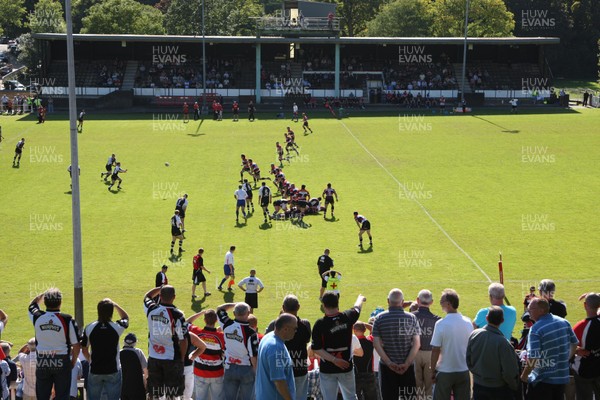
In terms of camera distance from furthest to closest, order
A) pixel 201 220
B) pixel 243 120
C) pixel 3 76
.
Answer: pixel 3 76
pixel 243 120
pixel 201 220

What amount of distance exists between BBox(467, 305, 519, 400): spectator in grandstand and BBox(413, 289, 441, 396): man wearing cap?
1.18 m

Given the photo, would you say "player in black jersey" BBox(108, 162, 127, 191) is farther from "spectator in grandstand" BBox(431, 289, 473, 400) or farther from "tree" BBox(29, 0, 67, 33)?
"tree" BBox(29, 0, 67, 33)

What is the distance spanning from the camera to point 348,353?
33.6ft

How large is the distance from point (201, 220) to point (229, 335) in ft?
70.0

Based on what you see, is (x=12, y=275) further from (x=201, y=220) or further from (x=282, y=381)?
(x=282, y=381)

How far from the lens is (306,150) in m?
46.8

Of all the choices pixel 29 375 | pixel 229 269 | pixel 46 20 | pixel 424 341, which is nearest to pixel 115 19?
pixel 46 20

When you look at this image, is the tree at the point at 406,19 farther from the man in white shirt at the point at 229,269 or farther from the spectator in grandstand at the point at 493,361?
the spectator in grandstand at the point at 493,361

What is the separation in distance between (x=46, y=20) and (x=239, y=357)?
9485 cm

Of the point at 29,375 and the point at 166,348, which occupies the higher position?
the point at 166,348

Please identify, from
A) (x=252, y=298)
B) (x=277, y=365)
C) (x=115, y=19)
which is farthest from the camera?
(x=115, y=19)

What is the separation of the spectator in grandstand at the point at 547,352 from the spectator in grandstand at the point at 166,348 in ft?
14.3

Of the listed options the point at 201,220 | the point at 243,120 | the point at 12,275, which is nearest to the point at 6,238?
the point at 12,275

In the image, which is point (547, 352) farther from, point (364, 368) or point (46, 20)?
point (46, 20)
